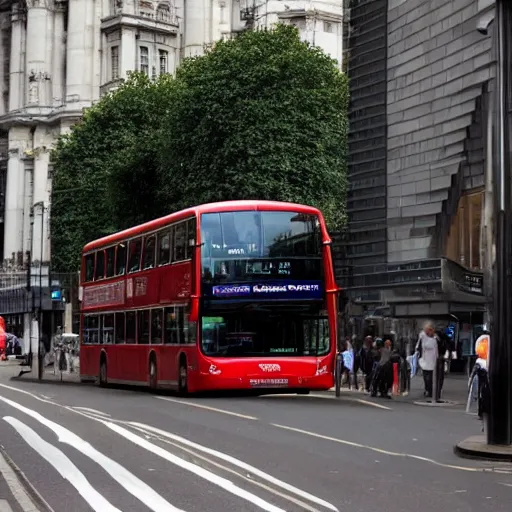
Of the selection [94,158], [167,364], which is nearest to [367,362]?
[167,364]

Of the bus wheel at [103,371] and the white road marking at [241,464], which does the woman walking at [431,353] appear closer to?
the white road marking at [241,464]

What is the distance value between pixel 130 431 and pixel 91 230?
54921 mm

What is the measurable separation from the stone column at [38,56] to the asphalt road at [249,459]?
76.6 meters

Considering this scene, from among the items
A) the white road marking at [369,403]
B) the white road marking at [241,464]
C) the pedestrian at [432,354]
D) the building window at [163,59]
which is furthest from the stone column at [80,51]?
the white road marking at [241,464]

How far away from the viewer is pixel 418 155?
109 feet

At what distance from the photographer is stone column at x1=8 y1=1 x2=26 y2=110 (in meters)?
103

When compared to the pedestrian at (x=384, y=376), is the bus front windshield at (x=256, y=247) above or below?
above

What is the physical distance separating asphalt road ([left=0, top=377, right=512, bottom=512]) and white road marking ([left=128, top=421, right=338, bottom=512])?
0.5 inches

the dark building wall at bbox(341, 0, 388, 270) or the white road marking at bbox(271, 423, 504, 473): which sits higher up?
the dark building wall at bbox(341, 0, 388, 270)

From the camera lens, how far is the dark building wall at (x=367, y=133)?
3512 cm

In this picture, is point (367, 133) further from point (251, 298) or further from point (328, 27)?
point (328, 27)

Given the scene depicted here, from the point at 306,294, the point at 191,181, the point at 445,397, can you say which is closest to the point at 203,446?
the point at 306,294

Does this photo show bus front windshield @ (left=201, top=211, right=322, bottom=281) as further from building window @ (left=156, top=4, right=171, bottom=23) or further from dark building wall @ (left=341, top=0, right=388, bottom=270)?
building window @ (left=156, top=4, right=171, bottom=23)

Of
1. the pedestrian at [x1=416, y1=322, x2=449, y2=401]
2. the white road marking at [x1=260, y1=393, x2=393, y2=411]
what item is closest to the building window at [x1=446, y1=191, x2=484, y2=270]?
the pedestrian at [x1=416, y1=322, x2=449, y2=401]
